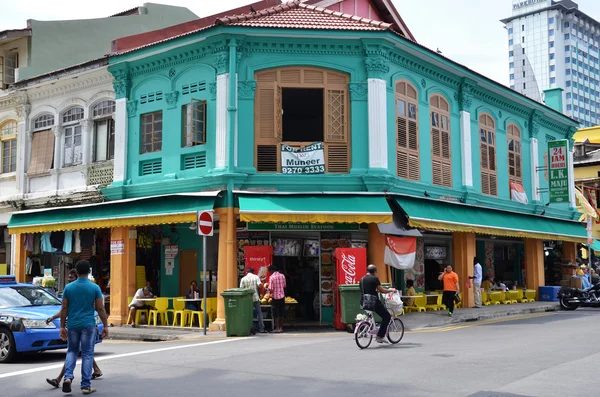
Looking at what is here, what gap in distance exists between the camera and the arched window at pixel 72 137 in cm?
2202

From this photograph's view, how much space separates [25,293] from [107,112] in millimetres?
9175

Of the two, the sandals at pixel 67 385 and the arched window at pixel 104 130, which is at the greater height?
the arched window at pixel 104 130

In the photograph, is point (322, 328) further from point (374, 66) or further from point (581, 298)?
point (581, 298)

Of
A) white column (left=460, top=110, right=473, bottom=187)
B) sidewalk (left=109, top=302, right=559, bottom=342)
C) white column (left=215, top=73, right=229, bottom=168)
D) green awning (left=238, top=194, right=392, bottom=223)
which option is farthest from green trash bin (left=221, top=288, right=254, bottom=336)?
white column (left=460, top=110, right=473, bottom=187)

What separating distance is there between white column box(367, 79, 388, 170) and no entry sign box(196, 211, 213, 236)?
468cm

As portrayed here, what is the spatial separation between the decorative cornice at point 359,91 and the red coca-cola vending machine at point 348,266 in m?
4.14

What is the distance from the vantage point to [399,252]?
18.1 metres

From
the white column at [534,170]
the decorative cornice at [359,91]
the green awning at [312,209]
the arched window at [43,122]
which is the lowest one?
the green awning at [312,209]

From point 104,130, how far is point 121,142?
181 centimetres

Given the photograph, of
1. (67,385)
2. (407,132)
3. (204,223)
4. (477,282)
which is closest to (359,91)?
(407,132)

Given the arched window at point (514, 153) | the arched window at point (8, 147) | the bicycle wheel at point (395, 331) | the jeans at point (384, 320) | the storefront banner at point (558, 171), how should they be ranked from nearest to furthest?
the jeans at point (384, 320) < the bicycle wheel at point (395, 331) < the arched window at point (8, 147) < the arched window at point (514, 153) < the storefront banner at point (558, 171)

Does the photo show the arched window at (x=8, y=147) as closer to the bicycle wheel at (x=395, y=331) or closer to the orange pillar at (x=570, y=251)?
the bicycle wheel at (x=395, y=331)

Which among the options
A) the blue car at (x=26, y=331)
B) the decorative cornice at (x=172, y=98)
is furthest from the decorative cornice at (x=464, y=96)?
the blue car at (x=26, y=331)

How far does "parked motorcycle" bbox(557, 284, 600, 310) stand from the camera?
73.4 ft
